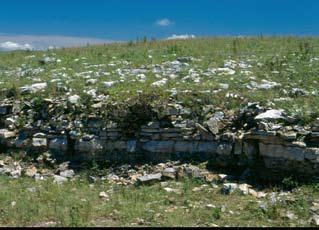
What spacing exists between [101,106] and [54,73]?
4264mm

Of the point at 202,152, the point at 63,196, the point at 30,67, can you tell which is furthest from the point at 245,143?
the point at 30,67

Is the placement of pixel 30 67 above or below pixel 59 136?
above

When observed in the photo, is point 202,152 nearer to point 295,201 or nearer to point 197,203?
point 197,203

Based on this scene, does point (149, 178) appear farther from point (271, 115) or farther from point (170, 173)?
point (271, 115)

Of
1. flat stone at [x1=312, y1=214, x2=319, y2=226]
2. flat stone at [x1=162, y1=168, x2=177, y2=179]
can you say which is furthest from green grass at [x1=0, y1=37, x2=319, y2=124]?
flat stone at [x1=312, y1=214, x2=319, y2=226]

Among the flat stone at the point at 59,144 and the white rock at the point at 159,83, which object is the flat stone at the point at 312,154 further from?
the flat stone at the point at 59,144

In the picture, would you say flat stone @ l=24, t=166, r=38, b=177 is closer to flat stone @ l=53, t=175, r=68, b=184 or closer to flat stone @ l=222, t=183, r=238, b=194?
flat stone @ l=53, t=175, r=68, b=184

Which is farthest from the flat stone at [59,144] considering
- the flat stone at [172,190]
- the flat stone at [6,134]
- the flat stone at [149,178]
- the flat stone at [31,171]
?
the flat stone at [172,190]

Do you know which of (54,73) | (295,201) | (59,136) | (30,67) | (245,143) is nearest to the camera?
(295,201)

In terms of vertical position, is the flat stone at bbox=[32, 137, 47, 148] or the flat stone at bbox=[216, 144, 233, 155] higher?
the flat stone at bbox=[216, 144, 233, 155]

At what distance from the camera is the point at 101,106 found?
11258 millimetres

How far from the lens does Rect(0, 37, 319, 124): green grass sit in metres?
10.9

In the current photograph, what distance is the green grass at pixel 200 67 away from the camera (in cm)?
1088

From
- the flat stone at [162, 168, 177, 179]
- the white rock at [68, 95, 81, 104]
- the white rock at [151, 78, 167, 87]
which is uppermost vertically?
the white rock at [151, 78, 167, 87]
